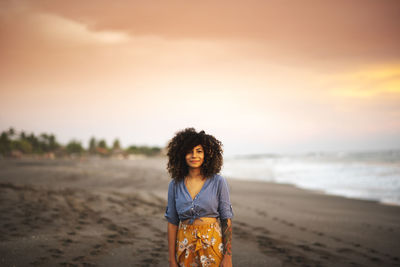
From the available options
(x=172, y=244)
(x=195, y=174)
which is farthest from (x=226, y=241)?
(x=195, y=174)

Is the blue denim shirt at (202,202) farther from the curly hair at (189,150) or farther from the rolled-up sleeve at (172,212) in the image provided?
the curly hair at (189,150)

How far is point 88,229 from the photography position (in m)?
5.62

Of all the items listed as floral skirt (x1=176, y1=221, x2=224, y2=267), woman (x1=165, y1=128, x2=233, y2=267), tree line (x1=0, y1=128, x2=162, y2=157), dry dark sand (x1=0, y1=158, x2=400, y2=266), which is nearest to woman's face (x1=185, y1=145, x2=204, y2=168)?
woman (x1=165, y1=128, x2=233, y2=267)

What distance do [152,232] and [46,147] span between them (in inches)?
2484

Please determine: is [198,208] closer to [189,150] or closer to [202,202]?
[202,202]

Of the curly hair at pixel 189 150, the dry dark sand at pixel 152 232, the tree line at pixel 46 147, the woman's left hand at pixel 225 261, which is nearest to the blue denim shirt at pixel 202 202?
the curly hair at pixel 189 150

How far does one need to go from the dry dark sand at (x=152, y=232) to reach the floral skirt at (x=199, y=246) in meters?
1.90

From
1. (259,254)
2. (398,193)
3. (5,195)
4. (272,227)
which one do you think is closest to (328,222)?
(272,227)

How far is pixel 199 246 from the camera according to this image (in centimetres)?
242

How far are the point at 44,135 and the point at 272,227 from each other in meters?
64.5

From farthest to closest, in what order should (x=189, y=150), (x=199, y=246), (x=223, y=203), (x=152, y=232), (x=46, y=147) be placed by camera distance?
(x=46, y=147), (x=152, y=232), (x=189, y=150), (x=223, y=203), (x=199, y=246)

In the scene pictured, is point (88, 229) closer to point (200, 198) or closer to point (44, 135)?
point (200, 198)

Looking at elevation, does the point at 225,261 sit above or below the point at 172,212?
below

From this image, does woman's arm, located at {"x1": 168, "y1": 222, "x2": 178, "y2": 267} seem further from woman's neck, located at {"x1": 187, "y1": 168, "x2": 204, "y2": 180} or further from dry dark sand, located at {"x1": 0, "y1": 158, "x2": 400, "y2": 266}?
dry dark sand, located at {"x1": 0, "y1": 158, "x2": 400, "y2": 266}
